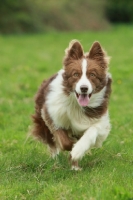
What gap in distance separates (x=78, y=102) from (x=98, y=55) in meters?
0.67

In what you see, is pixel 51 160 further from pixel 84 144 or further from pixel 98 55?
pixel 98 55

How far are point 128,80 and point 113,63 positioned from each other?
3588 millimetres

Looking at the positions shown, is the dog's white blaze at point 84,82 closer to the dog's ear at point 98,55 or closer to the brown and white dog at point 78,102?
the brown and white dog at point 78,102

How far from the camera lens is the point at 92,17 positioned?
1420 inches

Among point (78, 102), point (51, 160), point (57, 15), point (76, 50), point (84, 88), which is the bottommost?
point (57, 15)

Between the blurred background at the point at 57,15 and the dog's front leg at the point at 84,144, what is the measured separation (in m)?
22.6

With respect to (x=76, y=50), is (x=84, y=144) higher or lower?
lower

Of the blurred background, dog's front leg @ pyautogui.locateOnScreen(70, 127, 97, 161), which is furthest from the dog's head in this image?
the blurred background

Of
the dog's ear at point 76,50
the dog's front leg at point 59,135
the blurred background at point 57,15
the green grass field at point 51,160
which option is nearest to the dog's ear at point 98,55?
the dog's ear at point 76,50

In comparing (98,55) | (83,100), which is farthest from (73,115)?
(98,55)

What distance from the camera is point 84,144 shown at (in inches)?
217

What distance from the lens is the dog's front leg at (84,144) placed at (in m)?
5.47

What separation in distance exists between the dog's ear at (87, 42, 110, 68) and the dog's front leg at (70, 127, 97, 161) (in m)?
0.84

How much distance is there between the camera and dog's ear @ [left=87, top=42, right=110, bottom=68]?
5748 millimetres
